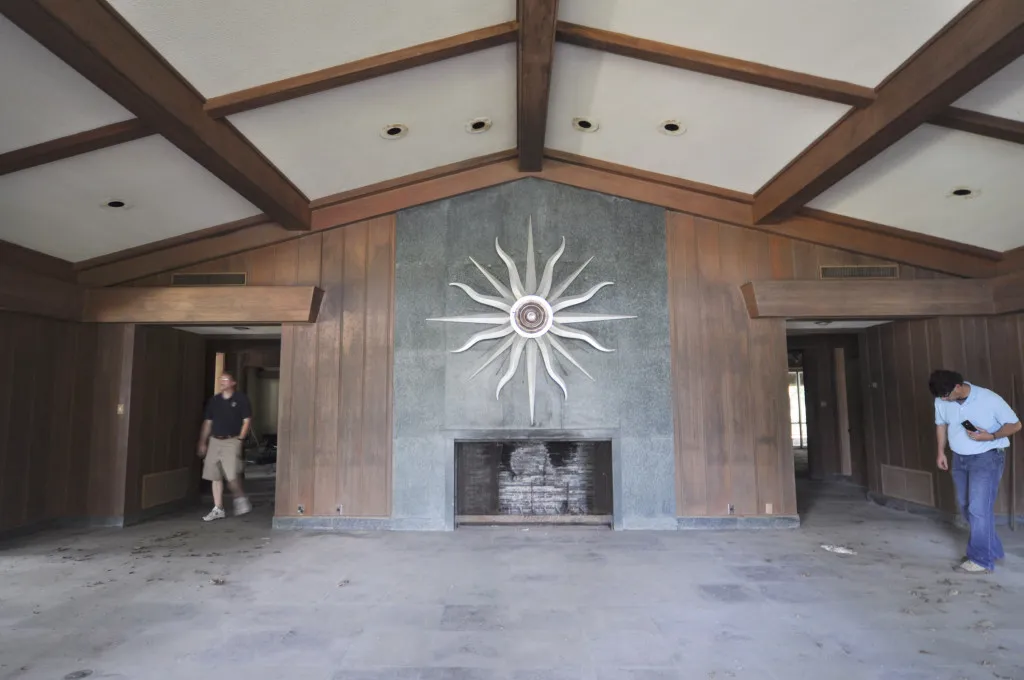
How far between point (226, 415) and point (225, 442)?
265 millimetres

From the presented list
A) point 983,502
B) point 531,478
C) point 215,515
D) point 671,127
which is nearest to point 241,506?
point 215,515

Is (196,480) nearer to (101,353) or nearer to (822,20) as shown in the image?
(101,353)

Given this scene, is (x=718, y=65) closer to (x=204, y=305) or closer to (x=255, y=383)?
(x=204, y=305)

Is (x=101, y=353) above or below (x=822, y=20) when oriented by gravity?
below

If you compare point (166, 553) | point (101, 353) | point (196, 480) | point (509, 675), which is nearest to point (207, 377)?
point (196, 480)

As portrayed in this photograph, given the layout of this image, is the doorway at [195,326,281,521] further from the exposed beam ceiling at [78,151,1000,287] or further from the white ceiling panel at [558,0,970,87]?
the white ceiling panel at [558,0,970,87]

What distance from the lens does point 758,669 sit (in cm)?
240

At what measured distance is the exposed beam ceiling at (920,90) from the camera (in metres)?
2.53

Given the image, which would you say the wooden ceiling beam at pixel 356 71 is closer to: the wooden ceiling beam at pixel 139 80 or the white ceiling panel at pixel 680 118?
the wooden ceiling beam at pixel 139 80

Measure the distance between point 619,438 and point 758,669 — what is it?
278 centimetres

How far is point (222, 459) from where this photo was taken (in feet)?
18.5

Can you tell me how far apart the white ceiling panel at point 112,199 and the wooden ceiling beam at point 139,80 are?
28cm

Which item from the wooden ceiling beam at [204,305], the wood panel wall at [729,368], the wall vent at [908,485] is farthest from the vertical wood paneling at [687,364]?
the wooden ceiling beam at [204,305]

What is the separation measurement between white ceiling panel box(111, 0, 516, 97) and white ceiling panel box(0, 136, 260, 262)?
0.79 meters
